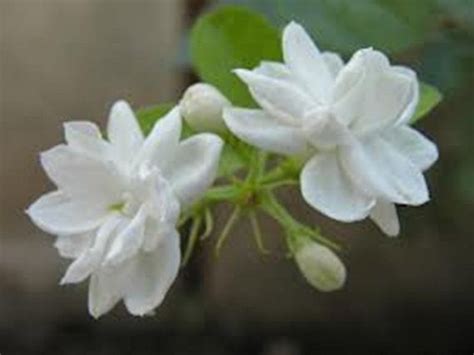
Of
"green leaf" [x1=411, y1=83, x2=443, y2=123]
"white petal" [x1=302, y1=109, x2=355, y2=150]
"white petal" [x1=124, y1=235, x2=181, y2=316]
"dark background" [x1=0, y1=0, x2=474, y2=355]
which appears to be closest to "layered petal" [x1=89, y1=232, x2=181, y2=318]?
"white petal" [x1=124, y1=235, x2=181, y2=316]

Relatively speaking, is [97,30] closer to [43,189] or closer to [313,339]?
[43,189]

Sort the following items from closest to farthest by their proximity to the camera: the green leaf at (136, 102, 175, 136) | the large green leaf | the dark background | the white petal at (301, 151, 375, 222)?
the white petal at (301, 151, 375, 222), the green leaf at (136, 102, 175, 136), the large green leaf, the dark background

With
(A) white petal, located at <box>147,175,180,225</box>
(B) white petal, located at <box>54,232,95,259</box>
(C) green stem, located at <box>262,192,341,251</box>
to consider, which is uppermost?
(A) white petal, located at <box>147,175,180,225</box>

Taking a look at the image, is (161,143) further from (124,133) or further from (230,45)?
(230,45)

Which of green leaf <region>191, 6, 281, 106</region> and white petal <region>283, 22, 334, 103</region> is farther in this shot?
green leaf <region>191, 6, 281, 106</region>

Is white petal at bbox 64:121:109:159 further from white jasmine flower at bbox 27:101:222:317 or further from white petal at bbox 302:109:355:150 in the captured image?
white petal at bbox 302:109:355:150

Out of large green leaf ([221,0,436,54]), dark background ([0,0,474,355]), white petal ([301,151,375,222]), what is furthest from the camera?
dark background ([0,0,474,355])

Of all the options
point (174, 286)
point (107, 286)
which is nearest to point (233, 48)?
point (107, 286)
